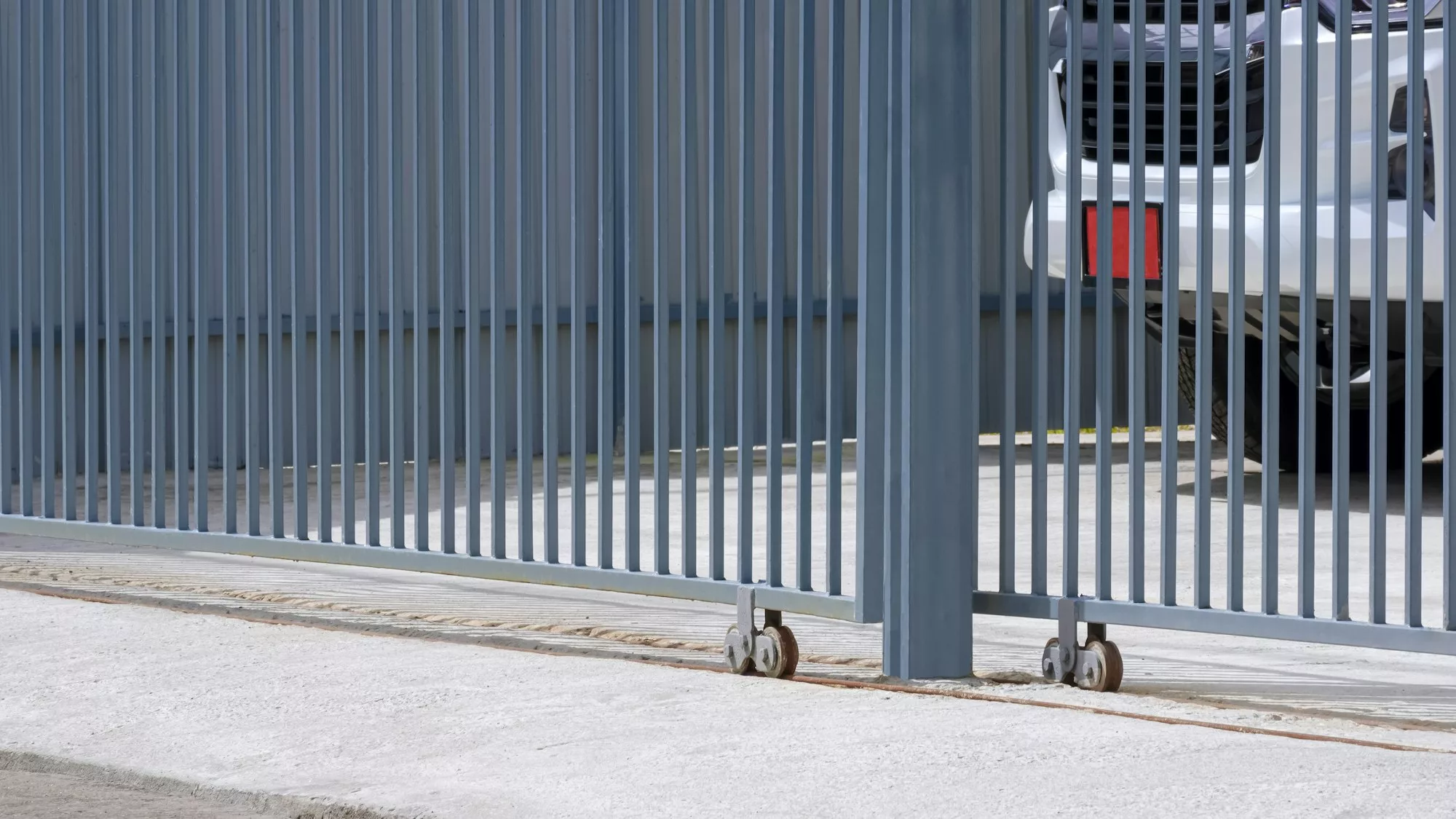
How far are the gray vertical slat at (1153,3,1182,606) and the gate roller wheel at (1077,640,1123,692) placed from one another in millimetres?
152

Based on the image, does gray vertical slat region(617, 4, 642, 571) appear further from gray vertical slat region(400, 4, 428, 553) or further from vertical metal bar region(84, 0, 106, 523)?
vertical metal bar region(84, 0, 106, 523)

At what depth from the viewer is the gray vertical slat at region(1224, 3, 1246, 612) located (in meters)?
4.21

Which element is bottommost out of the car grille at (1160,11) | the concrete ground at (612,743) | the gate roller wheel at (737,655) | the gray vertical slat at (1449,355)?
the concrete ground at (612,743)

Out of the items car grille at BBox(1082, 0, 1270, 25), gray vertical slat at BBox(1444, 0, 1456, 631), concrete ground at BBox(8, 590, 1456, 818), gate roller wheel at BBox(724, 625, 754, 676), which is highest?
car grille at BBox(1082, 0, 1270, 25)

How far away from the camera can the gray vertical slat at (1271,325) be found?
13.6 feet

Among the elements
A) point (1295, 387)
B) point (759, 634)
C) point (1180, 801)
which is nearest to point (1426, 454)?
point (1295, 387)

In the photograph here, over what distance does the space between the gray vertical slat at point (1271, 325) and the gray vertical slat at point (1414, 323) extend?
0.82 ft

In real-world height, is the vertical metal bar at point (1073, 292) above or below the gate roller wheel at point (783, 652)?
above

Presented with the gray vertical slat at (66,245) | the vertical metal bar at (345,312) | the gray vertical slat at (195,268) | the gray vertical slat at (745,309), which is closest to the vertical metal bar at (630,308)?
the gray vertical slat at (745,309)

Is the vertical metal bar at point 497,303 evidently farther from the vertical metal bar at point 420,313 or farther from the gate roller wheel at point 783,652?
the gate roller wheel at point 783,652

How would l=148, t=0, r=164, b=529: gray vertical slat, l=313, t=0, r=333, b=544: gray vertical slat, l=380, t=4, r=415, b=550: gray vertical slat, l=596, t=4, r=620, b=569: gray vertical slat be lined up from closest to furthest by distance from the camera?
l=596, t=4, r=620, b=569: gray vertical slat
l=380, t=4, r=415, b=550: gray vertical slat
l=313, t=0, r=333, b=544: gray vertical slat
l=148, t=0, r=164, b=529: gray vertical slat

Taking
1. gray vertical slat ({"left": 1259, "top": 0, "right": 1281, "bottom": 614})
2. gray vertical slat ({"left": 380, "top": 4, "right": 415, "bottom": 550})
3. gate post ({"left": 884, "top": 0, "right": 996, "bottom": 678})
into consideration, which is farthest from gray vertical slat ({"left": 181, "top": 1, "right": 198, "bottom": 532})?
gray vertical slat ({"left": 1259, "top": 0, "right": 1281, "bottom": 614})

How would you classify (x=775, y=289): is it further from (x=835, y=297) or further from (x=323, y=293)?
(x=323, y=293)

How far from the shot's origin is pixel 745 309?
4684mm
